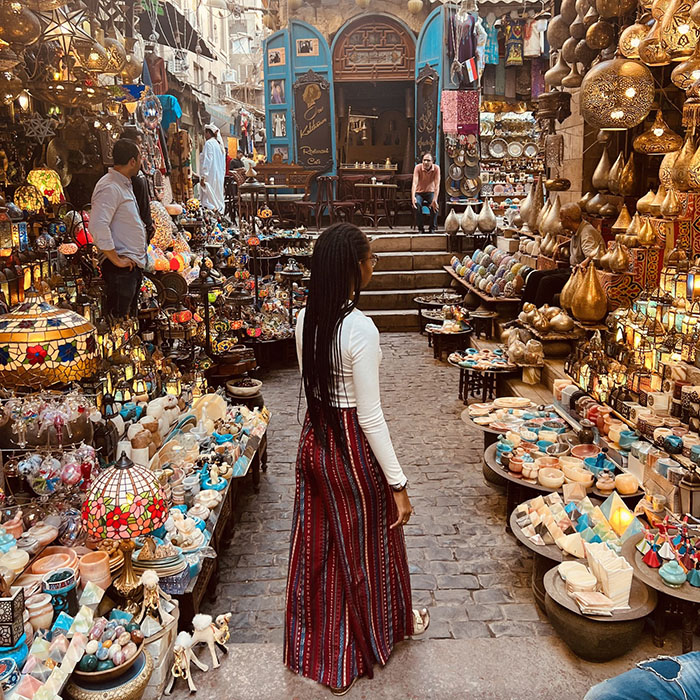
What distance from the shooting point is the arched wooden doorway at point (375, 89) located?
48.0 feet

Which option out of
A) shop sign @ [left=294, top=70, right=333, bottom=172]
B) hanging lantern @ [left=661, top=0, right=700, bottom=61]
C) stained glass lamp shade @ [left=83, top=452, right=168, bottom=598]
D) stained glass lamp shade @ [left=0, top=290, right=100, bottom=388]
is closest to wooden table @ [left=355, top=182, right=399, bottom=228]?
shop sign @ [left=294, top=70, right=333, bottom=172]

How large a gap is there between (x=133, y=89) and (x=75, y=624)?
576 cm

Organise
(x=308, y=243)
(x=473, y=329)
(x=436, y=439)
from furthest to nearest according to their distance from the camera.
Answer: (x=308, y=243), (x=473, y=329), (x=436, y=439)

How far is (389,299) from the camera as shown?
11180mm

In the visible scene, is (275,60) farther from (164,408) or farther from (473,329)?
(164,408)

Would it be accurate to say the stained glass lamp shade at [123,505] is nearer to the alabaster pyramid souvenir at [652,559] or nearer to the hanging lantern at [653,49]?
the alabaster pyramid souvenir at [652,559]

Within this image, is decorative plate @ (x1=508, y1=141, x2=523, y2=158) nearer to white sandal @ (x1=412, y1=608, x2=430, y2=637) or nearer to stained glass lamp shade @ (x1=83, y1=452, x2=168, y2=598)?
white sandal @ (x1=412, y1=608, x2=430, y2=637)

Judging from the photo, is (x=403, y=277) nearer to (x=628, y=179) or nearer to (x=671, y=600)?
(x=628, y=179)

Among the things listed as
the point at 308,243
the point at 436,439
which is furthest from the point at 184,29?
the point at 436,439

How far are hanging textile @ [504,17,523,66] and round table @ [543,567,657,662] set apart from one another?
45.4 feet

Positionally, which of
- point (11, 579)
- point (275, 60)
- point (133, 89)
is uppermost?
point (275, 60)

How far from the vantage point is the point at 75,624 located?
251cm

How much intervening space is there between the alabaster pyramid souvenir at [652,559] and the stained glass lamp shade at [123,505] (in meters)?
1.99

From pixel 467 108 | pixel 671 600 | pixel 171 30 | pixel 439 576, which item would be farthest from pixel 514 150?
pixel 671 600
